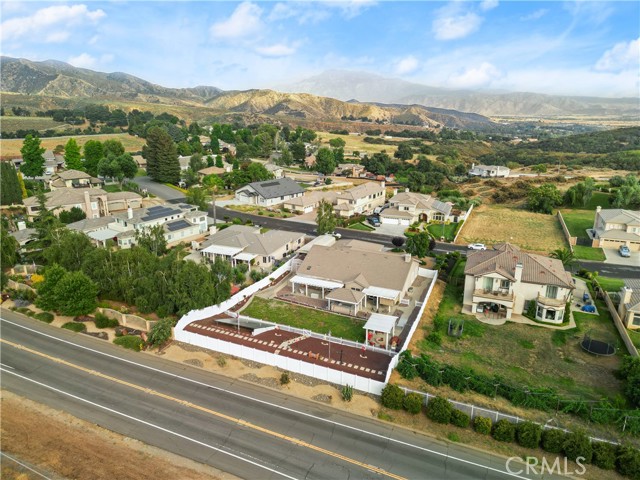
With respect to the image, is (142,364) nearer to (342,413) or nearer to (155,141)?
(342,413)

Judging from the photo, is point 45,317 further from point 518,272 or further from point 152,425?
point 518,272

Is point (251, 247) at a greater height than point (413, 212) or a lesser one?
greater

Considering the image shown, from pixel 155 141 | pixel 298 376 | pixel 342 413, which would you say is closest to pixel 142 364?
pixel 298 376

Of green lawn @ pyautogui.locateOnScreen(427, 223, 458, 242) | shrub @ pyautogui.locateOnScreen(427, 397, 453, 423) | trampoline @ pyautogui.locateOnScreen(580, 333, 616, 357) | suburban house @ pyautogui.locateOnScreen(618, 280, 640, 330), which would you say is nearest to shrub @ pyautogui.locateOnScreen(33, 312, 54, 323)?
shrub @ pyautogui.locateOnScreen(427, 397, 453, 423)

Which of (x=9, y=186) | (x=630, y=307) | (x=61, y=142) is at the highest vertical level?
(x=61, y=142)

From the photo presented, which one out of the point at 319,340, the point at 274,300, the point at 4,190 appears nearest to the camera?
the point at 319,340

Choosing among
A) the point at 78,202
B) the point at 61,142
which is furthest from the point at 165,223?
the point at 61,142

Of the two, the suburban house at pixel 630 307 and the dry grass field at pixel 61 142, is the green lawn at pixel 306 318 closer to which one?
the suburban house at pixel 630 307
